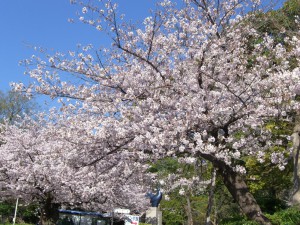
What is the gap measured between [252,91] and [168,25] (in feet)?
8.38

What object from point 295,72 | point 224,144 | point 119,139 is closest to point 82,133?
point 119,139

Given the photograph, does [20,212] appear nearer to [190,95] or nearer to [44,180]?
[44,180]

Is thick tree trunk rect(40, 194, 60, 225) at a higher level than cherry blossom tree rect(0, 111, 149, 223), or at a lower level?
lower

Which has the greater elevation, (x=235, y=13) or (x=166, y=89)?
(x=235, y=13)

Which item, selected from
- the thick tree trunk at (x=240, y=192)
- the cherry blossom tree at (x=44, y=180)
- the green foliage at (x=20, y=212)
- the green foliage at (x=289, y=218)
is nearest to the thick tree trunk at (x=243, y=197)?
the thick tree trunk at (x=240, y=192)

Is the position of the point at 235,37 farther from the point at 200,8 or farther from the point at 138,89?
the point at 138,89

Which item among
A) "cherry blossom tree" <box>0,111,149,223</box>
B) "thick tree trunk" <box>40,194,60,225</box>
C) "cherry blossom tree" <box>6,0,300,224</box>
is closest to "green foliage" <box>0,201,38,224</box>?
"cherry blossom tree" <box>0,111,149,223</box>

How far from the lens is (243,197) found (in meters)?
7.42

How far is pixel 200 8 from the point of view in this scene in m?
8.77

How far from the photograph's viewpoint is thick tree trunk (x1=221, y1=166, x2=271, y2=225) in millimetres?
7348

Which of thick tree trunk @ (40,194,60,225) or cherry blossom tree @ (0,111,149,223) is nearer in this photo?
cherry blossom tree @ (0,111,149,223)

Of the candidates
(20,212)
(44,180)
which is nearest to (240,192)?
(44,180)

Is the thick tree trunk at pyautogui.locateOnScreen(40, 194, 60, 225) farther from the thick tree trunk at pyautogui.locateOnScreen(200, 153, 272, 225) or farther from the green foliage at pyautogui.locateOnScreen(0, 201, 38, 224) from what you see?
the green foliage at pyautogui.locateOnScreen(0, 201, 38, 224)

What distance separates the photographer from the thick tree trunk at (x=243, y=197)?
7348 millimetres
